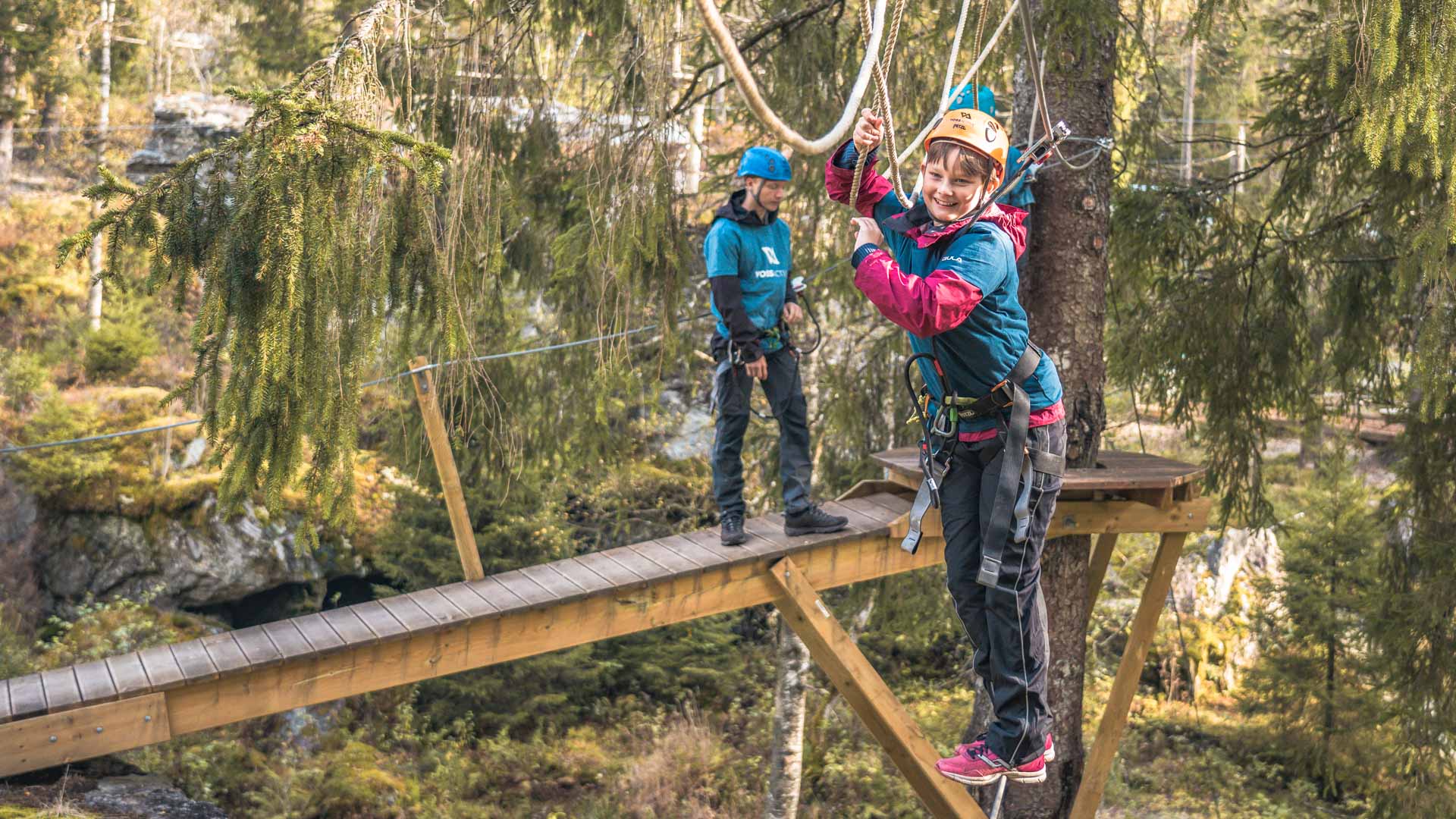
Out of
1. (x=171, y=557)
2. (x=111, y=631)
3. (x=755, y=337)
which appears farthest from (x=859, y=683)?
(x=171, y=557)

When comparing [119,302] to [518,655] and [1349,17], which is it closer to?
[518,655]

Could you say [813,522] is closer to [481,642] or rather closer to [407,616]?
[481,642]

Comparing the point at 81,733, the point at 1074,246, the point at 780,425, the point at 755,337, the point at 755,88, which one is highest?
the point at 755,88

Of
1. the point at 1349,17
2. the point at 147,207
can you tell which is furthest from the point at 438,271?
the point at 1349,17

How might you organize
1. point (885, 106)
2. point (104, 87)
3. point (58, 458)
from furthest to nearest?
point (104, 87), point (58, 458), point (885, 106)

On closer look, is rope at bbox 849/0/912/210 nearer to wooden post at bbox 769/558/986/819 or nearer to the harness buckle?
the harness buckle

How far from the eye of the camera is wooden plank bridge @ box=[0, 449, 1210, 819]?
12.6ft

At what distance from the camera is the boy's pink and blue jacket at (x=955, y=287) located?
3037 millimetres

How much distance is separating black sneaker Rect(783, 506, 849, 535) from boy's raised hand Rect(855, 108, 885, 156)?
2.11 m

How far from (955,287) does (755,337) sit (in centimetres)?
178

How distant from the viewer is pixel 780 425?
4.97 m

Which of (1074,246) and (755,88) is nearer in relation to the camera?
(755,88)

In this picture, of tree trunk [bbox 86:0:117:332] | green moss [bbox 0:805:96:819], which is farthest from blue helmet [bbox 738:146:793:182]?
tree trunk [bbox 86:0:117:332]

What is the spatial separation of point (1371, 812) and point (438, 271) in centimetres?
681
